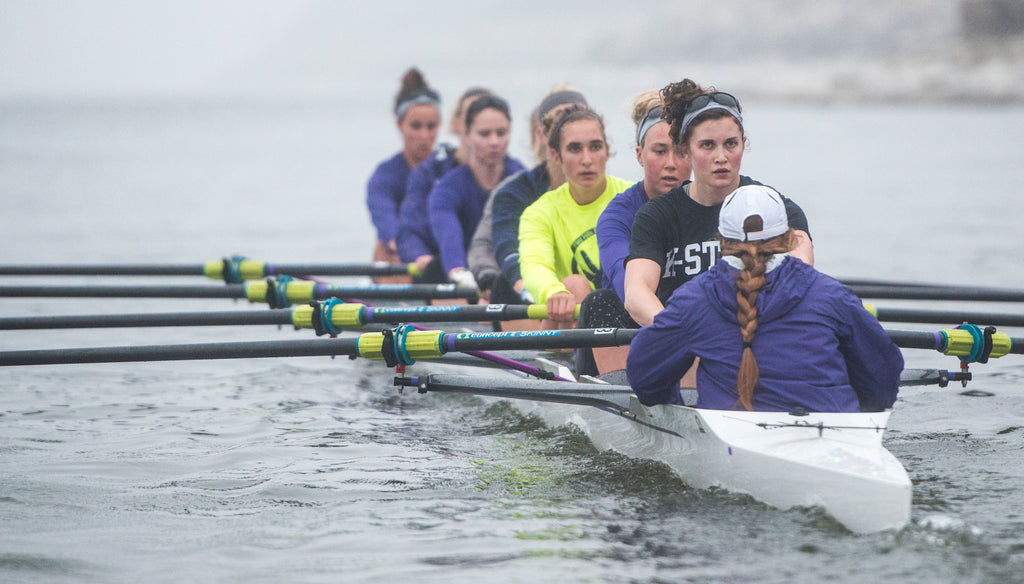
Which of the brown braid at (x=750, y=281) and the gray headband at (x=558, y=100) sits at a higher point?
the gray headband at (x=558, y=100)

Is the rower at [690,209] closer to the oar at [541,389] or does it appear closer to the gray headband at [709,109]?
the gray headband at [709,109]

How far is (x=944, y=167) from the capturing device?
97.2ft

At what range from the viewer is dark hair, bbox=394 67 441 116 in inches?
422

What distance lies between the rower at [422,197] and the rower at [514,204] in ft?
6.02

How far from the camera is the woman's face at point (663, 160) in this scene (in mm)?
6117

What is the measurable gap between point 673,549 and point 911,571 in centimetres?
87

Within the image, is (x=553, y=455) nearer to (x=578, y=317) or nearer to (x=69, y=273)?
(x=578, y=317)

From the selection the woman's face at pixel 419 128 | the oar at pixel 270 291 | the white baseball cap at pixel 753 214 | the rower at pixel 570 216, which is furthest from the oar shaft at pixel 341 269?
the white baseball cap at pixel 753 214

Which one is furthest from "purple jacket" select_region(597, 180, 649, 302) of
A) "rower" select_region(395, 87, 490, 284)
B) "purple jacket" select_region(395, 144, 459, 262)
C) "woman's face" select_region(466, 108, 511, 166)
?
"purple jacket" select_region(395, 144, 459, 262)

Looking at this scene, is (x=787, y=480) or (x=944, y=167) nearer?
(x=787, y=480)

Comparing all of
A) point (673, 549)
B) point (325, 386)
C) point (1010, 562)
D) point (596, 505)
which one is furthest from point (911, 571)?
point (325, 386)

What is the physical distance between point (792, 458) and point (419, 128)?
688 cm

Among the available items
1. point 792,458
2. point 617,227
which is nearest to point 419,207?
point 617,227

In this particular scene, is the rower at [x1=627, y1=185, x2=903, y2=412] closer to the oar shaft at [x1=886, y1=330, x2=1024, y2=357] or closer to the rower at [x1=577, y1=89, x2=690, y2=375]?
the oar shaft at [x1=886, y1=330, x2=1024, y2=357]
